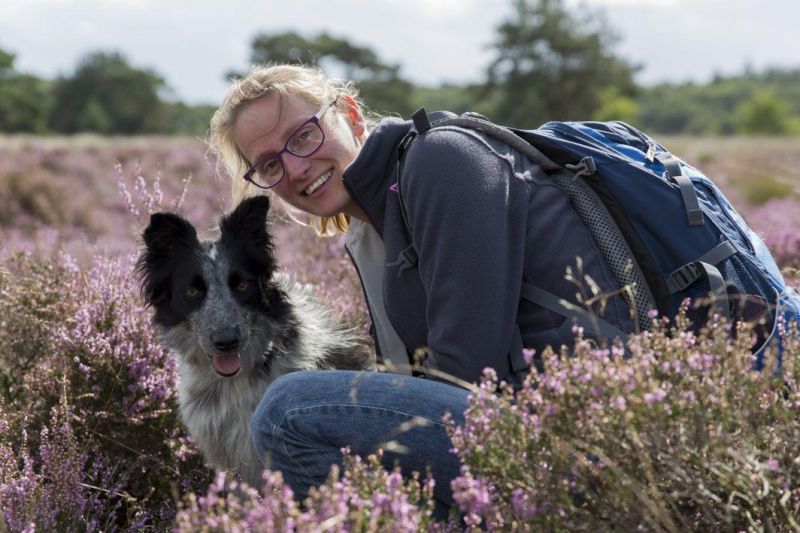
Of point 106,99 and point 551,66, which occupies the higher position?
point 106,99

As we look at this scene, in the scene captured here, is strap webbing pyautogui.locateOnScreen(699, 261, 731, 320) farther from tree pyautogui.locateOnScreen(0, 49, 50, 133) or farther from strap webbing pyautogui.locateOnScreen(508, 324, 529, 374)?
tree pyautogui.locateOnScreen(0, 49, 50, 133)

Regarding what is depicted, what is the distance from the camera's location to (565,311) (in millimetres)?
2990

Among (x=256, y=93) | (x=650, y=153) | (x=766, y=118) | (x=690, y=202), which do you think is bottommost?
(x=690, y=202)

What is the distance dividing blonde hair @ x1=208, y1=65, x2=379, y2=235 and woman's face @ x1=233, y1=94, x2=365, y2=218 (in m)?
0.04

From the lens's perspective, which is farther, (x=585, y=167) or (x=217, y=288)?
(x=217, y=288)

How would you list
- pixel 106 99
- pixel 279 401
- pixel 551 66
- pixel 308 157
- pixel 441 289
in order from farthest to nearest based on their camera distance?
pixel 106 99, pixel 551 66, pixel 308 157, pixel 279 401, pixel 441 289

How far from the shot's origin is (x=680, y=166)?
3.13 metres

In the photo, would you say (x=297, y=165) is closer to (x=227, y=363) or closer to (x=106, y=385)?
(x=227, y=363)

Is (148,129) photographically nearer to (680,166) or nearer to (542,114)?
(542,114)

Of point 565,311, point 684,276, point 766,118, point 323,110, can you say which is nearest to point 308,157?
point 323,110

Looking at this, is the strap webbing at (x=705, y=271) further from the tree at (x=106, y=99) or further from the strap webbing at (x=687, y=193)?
the tree at (x=106, y=99)

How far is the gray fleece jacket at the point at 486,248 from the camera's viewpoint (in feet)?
9.64

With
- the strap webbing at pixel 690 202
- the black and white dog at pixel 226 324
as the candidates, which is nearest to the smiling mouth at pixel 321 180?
the black and white dog at pixel 226 324

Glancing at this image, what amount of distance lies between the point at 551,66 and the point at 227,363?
149 ft
